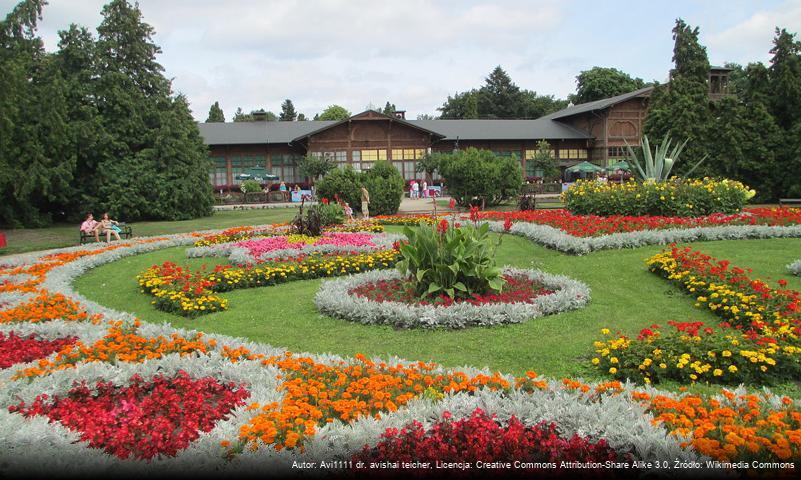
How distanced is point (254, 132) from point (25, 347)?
38343mm

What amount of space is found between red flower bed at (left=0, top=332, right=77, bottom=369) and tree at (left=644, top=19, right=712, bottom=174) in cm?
3061

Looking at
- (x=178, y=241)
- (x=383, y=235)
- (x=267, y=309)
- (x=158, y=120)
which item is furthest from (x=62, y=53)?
(x=267, y=309)

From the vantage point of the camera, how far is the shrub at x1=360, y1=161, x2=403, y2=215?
71.8 ft

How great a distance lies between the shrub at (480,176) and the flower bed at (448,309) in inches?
624

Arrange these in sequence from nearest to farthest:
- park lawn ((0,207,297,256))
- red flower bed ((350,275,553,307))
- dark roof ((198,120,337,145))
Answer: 1. red flower bed ((350,275,553,307))
2. park lawn ((0,207,297,256))
3. dark roof ((198,120,337,145))

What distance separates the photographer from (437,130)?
144ft

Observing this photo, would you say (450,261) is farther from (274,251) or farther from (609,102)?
(609,102)

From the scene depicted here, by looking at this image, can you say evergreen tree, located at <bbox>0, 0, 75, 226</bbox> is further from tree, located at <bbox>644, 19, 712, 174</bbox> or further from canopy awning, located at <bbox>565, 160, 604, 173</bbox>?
canopy awning, located at <bbox>565, 160, 604, 173</bbox>

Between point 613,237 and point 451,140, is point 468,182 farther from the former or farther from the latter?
point 451,140

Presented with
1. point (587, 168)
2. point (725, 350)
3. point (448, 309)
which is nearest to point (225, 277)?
point (448, 309)

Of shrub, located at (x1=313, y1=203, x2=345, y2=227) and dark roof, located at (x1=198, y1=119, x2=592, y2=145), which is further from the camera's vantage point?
dark roof, located at (x1=198, y1=119, x2=592, y2=145)

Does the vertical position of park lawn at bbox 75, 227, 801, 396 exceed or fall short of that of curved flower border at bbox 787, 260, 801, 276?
it falls short

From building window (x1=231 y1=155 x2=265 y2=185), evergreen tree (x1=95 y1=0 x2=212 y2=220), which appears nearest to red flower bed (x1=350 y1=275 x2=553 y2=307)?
evergreen tree (x1=95 y1=0 x2=212 y2=220)

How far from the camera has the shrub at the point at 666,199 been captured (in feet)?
44.1
